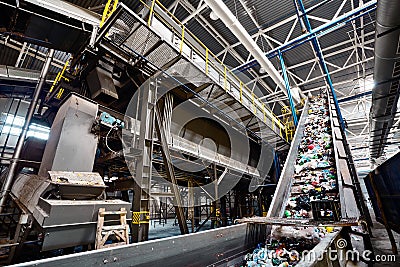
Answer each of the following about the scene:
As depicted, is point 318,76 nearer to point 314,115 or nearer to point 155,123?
point 314,115

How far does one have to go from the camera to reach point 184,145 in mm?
5879

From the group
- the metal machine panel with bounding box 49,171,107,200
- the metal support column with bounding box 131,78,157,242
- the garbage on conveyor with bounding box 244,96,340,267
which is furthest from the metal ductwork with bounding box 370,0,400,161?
the metal machine panel with bounding box 49,171,107,200

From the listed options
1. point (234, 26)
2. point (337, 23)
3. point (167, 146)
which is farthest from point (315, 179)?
point (337, 23)

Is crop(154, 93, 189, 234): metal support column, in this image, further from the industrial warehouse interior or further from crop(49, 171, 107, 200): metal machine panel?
crop(49, 171, 107, 200): metal machine panel

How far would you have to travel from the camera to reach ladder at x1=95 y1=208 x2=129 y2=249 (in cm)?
247

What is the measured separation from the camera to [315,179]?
3.14 metres

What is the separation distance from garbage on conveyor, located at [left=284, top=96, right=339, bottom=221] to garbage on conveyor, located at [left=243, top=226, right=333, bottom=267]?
30 centimetres

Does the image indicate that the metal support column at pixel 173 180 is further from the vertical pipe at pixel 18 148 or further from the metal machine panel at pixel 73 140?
the vertical pipe at pixel 18 148

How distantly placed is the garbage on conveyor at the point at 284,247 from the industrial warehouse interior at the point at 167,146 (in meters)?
0.01

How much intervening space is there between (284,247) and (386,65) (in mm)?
4517

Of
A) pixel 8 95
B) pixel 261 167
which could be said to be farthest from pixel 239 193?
pixel 8 95

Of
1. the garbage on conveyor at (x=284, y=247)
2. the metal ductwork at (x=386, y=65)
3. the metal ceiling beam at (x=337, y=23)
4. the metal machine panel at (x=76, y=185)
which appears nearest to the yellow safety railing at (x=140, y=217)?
the metal machine panel at (x=76, y=185)

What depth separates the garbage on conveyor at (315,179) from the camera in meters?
2.01

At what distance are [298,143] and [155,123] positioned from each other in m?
3.27
